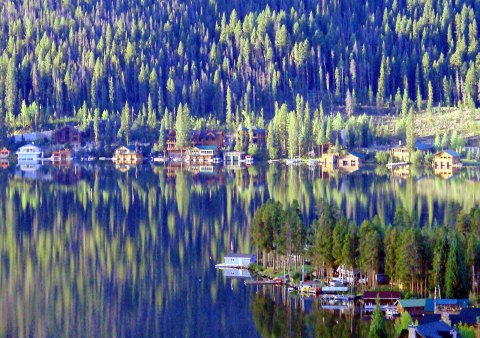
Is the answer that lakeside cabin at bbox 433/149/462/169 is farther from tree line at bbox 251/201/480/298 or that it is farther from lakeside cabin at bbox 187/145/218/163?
tree line at bbox 251/201/480/298

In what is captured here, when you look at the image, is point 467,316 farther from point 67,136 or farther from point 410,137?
point 67,136

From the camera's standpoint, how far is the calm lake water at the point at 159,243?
1425 inches

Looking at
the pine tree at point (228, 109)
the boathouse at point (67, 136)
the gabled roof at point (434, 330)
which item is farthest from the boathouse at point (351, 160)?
the gabled roof at point (434, 330)

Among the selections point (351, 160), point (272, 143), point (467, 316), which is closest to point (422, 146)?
point (351, 160)

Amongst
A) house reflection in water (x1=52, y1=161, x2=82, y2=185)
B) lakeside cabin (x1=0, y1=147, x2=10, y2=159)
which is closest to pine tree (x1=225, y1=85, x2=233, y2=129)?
house reflection in water (x1=52, y1=161, x2=82, y2=185)

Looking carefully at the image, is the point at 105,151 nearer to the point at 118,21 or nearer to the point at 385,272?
the point at 118,21

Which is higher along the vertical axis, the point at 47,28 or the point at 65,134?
the point at 47,28

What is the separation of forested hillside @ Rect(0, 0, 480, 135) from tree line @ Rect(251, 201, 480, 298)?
78.9 meters

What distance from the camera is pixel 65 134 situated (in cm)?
11962

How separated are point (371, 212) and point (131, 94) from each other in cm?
8511

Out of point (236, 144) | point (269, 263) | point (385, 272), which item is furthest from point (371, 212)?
point (236, 144)

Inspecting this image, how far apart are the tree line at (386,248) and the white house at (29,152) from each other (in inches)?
2873

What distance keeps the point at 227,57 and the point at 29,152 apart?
38174mm

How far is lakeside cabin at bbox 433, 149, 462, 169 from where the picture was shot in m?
98.6
